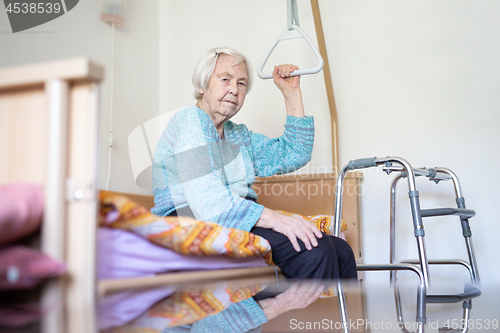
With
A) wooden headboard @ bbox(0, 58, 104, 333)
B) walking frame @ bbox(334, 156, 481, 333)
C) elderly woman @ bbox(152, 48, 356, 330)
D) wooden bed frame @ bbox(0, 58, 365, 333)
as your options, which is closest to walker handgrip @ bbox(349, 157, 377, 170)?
walking frame @ bbox(334, 156, 481, 333)

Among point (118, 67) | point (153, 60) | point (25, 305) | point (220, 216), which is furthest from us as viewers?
point (153, 60)

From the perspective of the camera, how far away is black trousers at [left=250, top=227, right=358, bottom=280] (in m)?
1.03

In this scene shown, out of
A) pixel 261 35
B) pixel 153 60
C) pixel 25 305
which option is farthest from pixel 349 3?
pixel 25 305

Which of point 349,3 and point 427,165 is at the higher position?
point 349,3

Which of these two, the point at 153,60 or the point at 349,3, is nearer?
the point at 349,3

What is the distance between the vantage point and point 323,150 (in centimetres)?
213

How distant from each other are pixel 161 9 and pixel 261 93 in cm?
87

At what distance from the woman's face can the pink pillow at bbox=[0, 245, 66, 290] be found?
86 cm

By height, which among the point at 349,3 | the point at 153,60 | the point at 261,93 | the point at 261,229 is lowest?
the point at 261,229

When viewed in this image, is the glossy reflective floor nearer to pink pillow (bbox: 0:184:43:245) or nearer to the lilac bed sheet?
the lilac bed sheet

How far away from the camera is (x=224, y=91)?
1348 millimetres

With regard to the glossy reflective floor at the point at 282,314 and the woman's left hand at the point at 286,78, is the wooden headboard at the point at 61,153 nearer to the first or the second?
the glossy reflective floor at the point at 282,314

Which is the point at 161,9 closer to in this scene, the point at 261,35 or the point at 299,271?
the point at 261,35

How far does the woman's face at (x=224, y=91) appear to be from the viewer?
4.39ft
